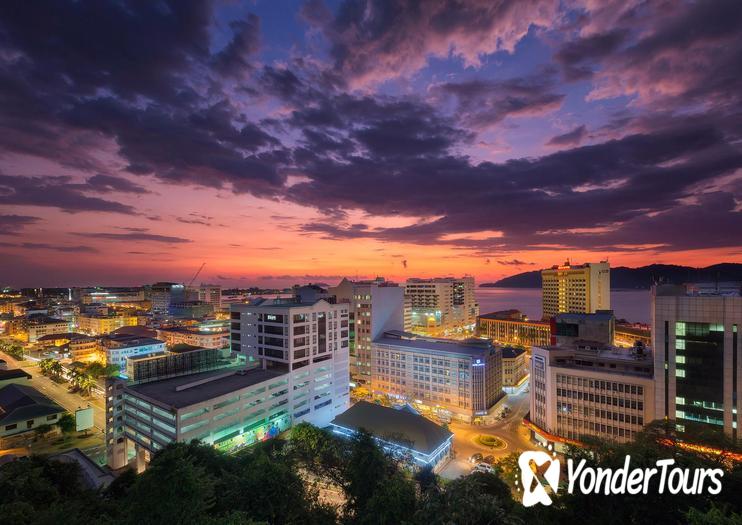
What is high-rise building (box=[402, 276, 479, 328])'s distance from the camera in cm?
15112

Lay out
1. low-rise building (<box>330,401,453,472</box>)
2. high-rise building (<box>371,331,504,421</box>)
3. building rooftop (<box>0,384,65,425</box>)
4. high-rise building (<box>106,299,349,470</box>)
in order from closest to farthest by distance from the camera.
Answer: low-rise building (<box>330,401,453,472</box>) < high-rise building (<box>106,299,349,470</box>) < building rooftop (<box>0,384,65,425</box>) < high-rise building (<box>371,331,504,421</box>)

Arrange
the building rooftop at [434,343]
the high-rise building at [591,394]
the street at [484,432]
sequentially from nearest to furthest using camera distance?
the high-rise building at [591,394] → the street at [484,432] → the building rooftop at [434,343]

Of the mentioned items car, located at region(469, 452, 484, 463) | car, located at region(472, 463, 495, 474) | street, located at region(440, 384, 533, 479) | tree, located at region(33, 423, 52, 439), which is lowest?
street, located at region(440, 384, 533, 479)

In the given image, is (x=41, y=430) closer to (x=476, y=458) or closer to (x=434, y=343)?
(x=476, y=458)

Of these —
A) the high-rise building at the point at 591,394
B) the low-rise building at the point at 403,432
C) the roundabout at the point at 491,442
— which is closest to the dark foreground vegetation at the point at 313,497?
the low-rise building at the point at 403,432

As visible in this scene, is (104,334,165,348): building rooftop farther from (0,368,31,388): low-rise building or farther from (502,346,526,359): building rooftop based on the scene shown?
(502,346,526,359): building rooftop

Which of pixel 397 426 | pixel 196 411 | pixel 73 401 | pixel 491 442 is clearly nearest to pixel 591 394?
pixel 491 442

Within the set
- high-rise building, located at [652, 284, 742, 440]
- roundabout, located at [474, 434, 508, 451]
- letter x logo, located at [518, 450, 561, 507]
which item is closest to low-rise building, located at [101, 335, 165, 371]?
roundabout, located at [474, 434, 508, 451]

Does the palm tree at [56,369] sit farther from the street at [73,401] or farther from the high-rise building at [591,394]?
the high-rise building at [591,394]

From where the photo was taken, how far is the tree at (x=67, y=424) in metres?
62.7

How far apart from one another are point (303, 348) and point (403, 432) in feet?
76.4

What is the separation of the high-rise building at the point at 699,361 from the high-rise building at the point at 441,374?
29.0 metres

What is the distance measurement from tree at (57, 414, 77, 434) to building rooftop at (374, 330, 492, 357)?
6088 cm

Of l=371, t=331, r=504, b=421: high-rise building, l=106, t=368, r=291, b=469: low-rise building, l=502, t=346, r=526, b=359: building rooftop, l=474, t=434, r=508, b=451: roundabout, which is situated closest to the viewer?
l=106, t=368, r=291, b=469: low-rise building
